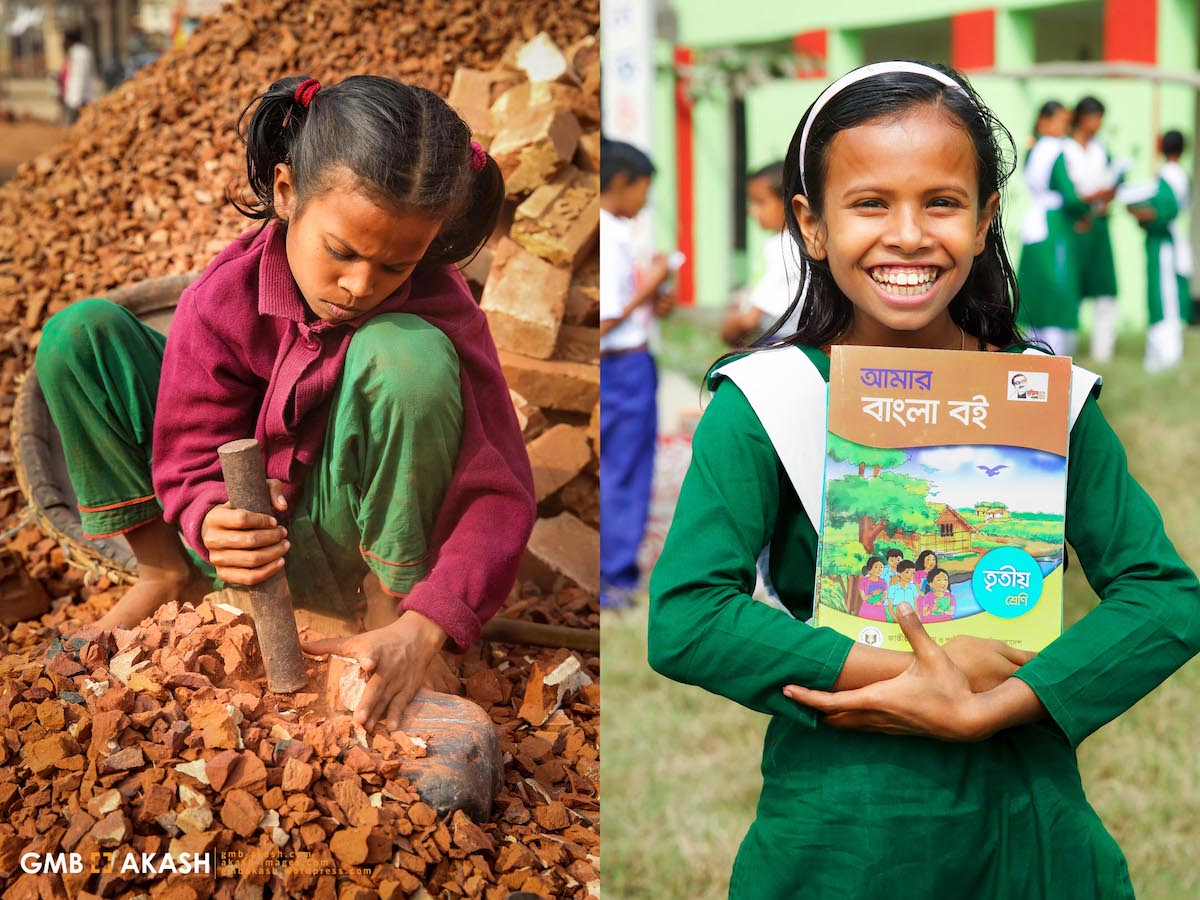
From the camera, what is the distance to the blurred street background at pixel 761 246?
3.18 meters

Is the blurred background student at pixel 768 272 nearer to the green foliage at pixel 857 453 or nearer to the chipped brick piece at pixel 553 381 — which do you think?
the chipped brick piece at pixel 553 381

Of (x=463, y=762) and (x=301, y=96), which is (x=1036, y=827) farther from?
(x=301, y=96)

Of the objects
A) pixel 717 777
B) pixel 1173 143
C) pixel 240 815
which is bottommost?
pixel 717 777

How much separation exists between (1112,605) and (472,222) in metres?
1.23

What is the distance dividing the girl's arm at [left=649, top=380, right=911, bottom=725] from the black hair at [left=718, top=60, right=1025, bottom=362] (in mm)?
159

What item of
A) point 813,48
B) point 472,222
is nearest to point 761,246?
point 813,48

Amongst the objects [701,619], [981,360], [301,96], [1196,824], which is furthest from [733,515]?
[1196,824]

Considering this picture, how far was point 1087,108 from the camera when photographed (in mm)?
6473

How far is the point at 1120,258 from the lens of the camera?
7258mm

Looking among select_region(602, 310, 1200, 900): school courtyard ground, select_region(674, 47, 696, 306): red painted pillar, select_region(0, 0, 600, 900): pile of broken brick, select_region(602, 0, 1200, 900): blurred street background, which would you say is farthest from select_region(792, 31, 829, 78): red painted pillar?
select_region(0, 0, 600, 900): pile of broken brick

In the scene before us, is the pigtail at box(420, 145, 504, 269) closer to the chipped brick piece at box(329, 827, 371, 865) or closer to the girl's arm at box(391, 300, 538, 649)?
the girl's arm at box(391, 300, 538, 649)

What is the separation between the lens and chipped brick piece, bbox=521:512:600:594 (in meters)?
2.52

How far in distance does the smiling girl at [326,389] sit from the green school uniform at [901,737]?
685 millimetres

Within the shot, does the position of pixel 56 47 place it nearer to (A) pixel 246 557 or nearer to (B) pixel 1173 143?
(A) pixel 246 557
